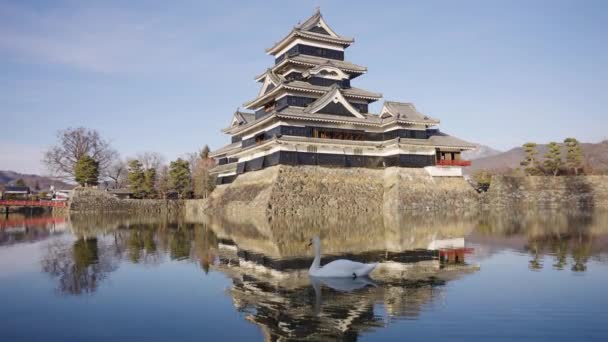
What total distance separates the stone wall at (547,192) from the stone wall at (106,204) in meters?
39.7

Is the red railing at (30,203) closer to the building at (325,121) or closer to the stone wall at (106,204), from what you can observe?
the stone wall at (106,204)

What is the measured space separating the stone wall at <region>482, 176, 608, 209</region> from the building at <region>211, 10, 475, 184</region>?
18.3ft

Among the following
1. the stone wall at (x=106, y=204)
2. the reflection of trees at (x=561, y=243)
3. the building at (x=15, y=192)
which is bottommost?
the reflection of trees at (x=561, y=243)

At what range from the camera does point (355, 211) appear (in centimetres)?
3484

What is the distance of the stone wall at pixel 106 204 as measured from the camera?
49938 mm

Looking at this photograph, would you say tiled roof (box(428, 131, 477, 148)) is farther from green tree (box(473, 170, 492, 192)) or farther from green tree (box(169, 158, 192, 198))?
green tree (box(169, 158, 192, 198))

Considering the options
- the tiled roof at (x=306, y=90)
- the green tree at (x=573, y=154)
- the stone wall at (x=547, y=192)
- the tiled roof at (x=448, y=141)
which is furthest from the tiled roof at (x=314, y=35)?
the green tree at (x=573, y=154)

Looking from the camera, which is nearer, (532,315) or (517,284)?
(532,315)

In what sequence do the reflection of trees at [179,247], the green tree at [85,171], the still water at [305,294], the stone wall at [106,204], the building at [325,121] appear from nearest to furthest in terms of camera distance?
1. the still water at [305,294]
2. the reflection of trees at [179,247]
3. the building at [325,121]
4. the stone wall at [106,204]
5. the green tree at [85,171]

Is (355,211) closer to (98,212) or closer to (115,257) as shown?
(115,257)

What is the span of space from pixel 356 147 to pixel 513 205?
18.0 metres

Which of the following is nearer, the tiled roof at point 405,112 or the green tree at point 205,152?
the tiled roof at point 405,112

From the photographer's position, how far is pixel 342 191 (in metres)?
35.9

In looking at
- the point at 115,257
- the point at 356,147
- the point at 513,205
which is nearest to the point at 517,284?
the point at 115,257
